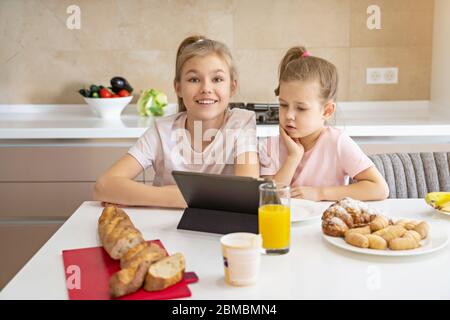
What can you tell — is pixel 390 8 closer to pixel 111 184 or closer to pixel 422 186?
pixel 422 186

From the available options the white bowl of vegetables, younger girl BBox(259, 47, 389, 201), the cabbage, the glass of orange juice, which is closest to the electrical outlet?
the cabbage

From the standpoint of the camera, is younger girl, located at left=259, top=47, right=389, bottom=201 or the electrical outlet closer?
younger girl, located at left=259, top=47, right=389, bottom=201

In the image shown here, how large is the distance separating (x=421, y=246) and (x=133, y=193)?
0.74 metres

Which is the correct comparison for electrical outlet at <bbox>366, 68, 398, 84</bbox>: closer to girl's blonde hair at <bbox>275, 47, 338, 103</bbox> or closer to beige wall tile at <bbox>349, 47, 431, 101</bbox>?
beige wall tile at <bbox>349, 47, 431, 101</bbox>

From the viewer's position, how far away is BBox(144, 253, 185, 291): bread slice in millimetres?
1004

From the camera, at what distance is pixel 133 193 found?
156cm

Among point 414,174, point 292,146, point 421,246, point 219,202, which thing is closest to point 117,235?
point 219,202

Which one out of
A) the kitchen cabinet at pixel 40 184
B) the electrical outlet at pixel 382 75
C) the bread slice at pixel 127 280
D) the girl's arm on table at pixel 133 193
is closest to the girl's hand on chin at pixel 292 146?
the girl's arm on table at pixel 133 193

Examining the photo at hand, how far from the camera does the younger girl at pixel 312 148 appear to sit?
1624 mm

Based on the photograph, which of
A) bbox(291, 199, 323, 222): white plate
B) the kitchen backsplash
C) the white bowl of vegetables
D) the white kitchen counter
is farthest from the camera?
the kitchen backsplash

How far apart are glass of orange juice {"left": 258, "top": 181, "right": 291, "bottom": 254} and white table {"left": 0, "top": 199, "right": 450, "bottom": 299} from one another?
0.03 m

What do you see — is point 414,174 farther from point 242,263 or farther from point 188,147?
point 242,263

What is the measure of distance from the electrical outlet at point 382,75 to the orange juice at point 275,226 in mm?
2071

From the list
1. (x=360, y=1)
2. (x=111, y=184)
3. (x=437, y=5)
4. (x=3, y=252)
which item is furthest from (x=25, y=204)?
(x=437, y=5)
